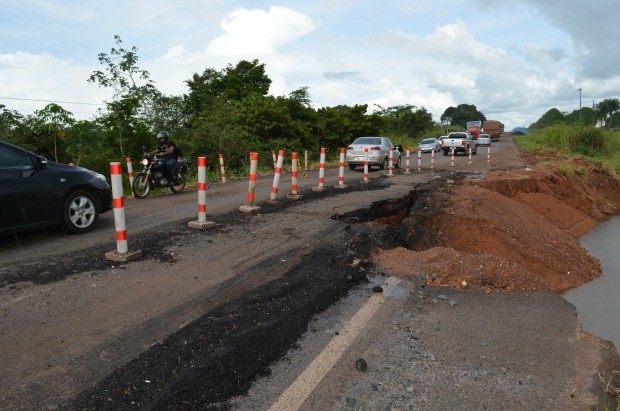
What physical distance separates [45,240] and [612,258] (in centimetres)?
1236

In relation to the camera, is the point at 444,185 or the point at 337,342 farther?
the point at 444,185

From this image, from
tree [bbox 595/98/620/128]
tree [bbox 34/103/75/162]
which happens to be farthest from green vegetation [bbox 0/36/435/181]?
tree [bbox 595/98/620/128]

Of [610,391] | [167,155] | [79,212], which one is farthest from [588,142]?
[79,212]

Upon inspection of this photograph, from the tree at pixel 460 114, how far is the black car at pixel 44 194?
113 meters

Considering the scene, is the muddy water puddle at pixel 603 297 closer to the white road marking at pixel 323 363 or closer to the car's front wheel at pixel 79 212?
the white road marking at pixel 323 363

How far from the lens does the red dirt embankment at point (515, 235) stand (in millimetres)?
5672

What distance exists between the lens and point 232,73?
36.2 meters

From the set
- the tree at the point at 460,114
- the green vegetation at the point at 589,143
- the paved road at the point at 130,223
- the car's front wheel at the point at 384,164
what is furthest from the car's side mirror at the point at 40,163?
the tree at the point at 460,114

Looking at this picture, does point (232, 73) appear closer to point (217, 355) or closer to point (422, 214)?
point (422, 214)

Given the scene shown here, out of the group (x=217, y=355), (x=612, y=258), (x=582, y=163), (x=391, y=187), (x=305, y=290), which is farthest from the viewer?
(x=582, y=163)

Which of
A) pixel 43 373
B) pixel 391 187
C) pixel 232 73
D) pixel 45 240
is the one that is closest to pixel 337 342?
pixel 43 373

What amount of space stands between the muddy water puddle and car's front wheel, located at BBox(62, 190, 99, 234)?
725 centimetres

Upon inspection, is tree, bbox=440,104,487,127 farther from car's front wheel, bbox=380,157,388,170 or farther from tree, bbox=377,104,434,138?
car's front wheel, bbox=380,157,388,170

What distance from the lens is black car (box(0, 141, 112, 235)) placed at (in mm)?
6101
